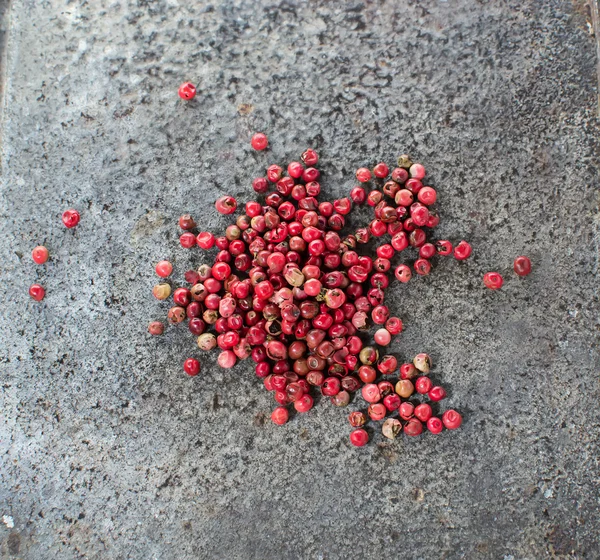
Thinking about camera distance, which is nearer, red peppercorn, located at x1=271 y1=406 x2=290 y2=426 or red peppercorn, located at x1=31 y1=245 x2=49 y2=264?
red peppercorn, located at x1=271 y1=406 x2=290 y2=426

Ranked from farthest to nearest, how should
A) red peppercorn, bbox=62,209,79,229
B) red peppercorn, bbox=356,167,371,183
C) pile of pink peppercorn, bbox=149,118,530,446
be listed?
1. red peppercorn, bbox=62,209,79,229
2. red peppercorn, bbox=356,167,371,183
3. pile of pink peppercorn, bbox=149,118,530,446

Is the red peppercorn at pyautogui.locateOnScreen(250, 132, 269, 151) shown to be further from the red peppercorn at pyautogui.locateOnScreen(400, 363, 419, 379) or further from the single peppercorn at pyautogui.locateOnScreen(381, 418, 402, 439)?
the single peppercorn at pyautogui.locateOnScreen(381, 418, 402, 439)

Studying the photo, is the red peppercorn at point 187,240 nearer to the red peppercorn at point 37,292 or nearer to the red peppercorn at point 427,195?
the red peppercorn at point 37,292

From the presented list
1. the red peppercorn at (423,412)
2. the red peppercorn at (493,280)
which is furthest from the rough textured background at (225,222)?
the red peppercorn at (423,412)

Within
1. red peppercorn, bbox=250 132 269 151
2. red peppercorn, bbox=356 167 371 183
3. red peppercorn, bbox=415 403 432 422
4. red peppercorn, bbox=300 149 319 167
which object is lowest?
red peppercorn, bbox=415 403 432 422

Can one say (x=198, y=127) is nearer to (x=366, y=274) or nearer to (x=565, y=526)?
(x=366, y=274)

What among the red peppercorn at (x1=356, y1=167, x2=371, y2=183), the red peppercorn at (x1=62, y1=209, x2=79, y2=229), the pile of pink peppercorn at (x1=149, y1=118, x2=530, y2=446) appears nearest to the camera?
the pile of pink peppercorn at (x1=149, y1=118, x2=530, y2=446)

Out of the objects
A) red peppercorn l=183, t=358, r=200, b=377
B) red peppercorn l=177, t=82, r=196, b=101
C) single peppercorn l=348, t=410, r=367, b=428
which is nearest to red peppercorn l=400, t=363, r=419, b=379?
single peppercorn l=348, t=410, r=367, b=428
